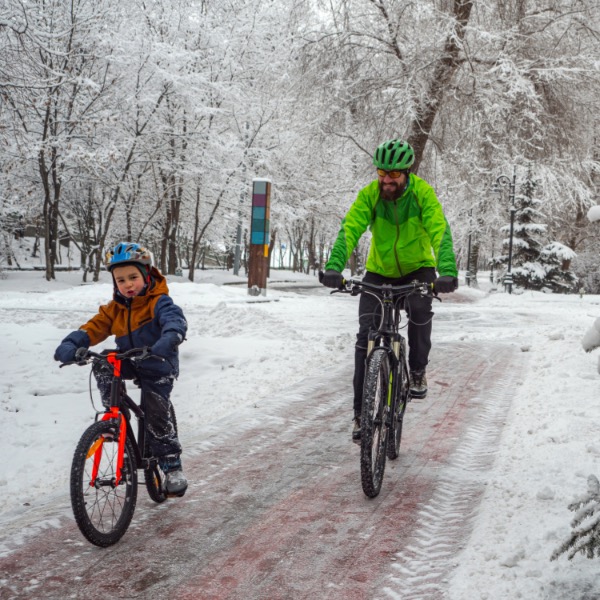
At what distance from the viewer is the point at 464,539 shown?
380 cm

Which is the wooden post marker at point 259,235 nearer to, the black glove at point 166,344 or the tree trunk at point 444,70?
the tree trunk at point 444,70

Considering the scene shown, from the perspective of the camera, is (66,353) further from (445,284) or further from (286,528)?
(445,284)

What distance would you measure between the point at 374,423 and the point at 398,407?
→ 2.30ft

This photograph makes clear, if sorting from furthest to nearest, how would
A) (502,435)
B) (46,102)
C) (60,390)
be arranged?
(46,102), (60,390), (502,435)

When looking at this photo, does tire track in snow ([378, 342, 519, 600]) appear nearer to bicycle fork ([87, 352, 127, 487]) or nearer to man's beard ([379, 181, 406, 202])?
bicycle fork ([87, 352, 127, 487])

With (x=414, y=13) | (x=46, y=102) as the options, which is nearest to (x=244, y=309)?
(x=46, y=102)

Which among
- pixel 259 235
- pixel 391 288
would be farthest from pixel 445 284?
pixel 259 235

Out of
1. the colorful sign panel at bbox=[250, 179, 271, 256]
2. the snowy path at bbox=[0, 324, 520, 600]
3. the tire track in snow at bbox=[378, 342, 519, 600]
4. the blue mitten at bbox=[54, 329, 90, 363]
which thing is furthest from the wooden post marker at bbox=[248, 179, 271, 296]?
the blue mitten at bbox=[54, 329, 90, 363]

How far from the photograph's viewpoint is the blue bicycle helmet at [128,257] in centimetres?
378

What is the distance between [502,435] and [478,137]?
11883mm

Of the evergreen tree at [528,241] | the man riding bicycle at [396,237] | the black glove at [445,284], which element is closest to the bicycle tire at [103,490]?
the man riding bicycle at [396,237]

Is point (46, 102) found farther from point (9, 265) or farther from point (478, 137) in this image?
point (9, 265)

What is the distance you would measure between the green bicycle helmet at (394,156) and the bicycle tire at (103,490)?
2413 millimetres

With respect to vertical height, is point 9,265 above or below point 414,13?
below
